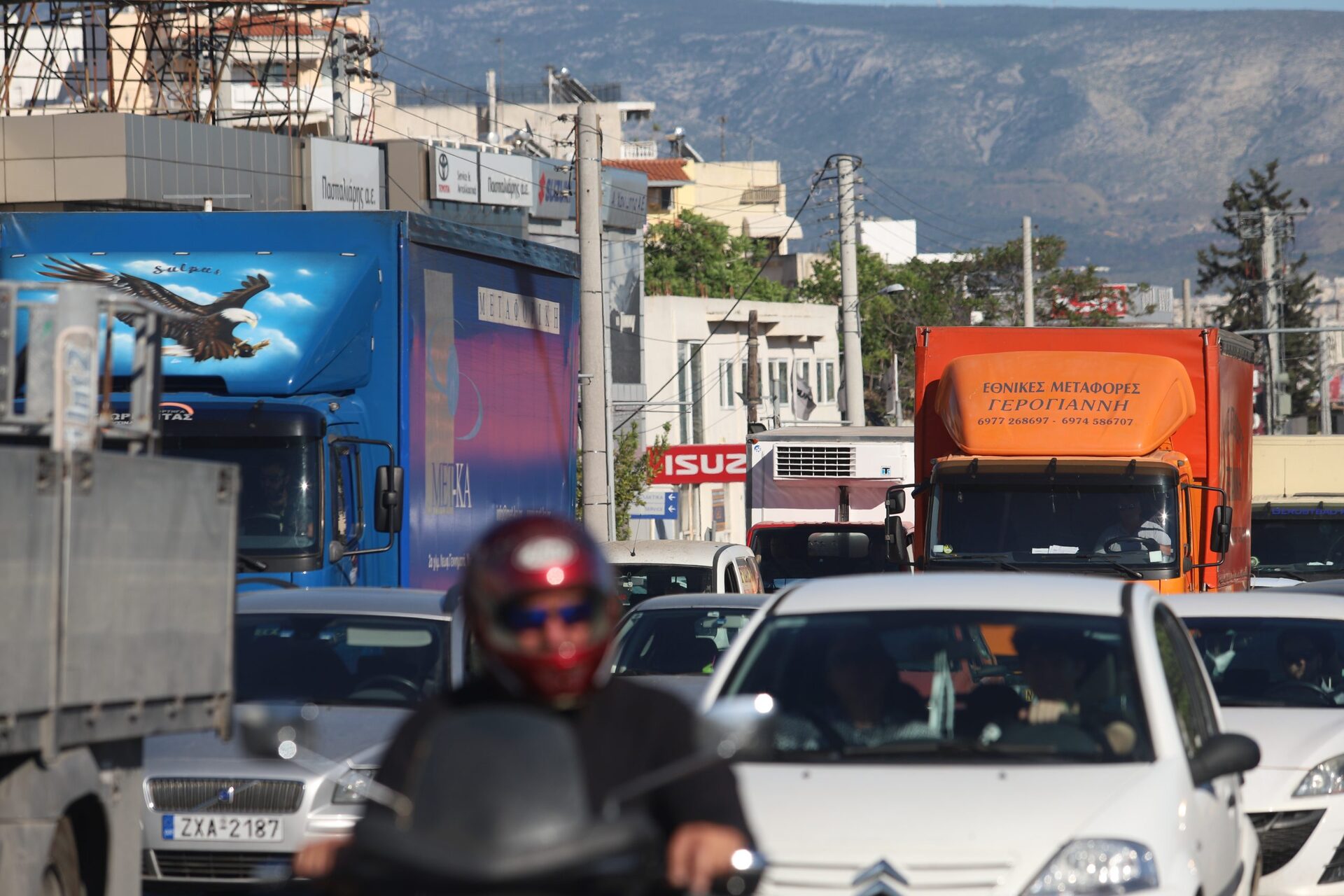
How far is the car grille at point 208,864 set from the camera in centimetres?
902

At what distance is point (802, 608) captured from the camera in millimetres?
7086

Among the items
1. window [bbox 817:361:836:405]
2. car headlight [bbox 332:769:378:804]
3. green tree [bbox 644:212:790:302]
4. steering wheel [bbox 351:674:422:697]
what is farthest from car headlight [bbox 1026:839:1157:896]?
green tree [bbox 644:212:790:302]

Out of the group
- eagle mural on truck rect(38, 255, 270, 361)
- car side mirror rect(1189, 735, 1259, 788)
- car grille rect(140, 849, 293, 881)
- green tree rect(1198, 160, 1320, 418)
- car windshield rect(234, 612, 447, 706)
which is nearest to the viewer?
car side mirror rect(1189, 735, 1259, 788)

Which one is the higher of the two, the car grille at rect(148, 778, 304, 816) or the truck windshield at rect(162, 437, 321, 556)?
the truck windshield at rect(162, 437, 321, 556)

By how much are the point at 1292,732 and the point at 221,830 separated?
15.3 feet

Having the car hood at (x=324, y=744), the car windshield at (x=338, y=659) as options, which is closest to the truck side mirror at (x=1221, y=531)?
the car windshield at (x=338, y=659)

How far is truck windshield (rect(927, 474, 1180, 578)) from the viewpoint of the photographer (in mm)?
15969

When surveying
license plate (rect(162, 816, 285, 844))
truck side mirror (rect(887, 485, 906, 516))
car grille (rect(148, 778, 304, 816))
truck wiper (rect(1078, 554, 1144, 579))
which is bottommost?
license plate (rect(162, 816, 285, 844))

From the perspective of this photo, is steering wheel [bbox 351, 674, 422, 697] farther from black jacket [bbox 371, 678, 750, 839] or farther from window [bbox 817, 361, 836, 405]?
window [bbox 817, 361, 836, 405]

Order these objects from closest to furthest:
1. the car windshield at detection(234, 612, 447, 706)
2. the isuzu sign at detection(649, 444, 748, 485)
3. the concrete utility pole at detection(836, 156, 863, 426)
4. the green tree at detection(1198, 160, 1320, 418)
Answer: the car windshield at detection(234, 612, 447, 706) < the concrete utility pole at detection(836, 156, 863, 426) < the isuzu sign at detection(649, 444, 748, 485) < the green tree at detection(1198, 160, 1320, 418)

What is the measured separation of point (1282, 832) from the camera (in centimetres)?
914

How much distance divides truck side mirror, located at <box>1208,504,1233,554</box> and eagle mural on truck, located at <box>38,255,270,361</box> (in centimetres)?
715

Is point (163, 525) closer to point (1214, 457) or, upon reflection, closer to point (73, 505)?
point (73, 505)

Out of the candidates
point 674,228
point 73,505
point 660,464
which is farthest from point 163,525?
point 674,228
